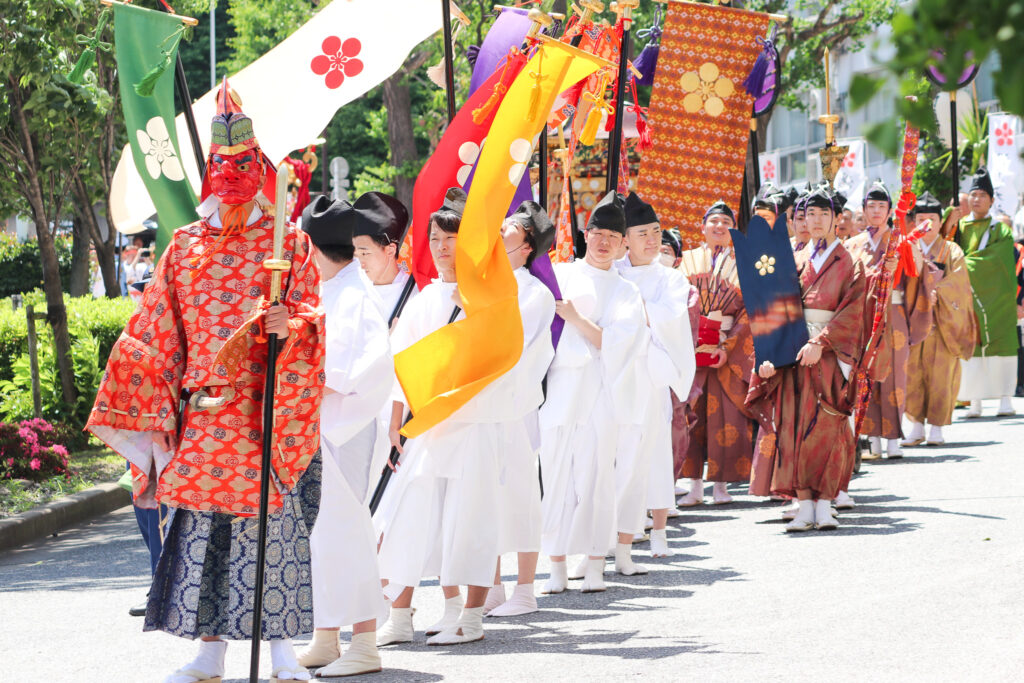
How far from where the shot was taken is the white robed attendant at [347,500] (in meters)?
5.45

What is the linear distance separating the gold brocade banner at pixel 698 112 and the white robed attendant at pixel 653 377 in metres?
3.70

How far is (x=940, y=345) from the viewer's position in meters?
13.4

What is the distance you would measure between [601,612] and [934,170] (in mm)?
20509

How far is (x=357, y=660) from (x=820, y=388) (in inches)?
174

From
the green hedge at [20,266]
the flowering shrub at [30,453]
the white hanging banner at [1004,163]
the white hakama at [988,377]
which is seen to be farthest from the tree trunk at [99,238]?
the green hedge at [20,266]

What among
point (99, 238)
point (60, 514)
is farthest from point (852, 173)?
point (60, 514)

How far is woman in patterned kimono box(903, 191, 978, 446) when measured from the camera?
13.1 m

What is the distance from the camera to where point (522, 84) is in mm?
6609

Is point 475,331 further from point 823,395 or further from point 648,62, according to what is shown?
point 648,62

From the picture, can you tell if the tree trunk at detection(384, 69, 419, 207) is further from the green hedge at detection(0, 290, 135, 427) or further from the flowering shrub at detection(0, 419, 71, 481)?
the flowering shrub at detection(0, 419, 71, 481)

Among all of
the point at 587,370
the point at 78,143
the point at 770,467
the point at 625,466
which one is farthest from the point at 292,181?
the point at 78,143

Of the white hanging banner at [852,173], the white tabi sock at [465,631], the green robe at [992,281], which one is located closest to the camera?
the white tabi sock at [465,631]

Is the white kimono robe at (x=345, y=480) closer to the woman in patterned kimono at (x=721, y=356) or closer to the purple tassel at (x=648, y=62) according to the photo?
the woman in patterned kimono at (x=721, y=356)

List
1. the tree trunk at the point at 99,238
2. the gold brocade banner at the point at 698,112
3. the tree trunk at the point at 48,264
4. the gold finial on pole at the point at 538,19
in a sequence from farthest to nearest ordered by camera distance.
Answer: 1. the tree trunk at the point at 99,238
2. the gold brocade banner at the point at 698,112
3. the tree trunk at the point at 48,264
4. the gold finial on pole at the point at 538,19
